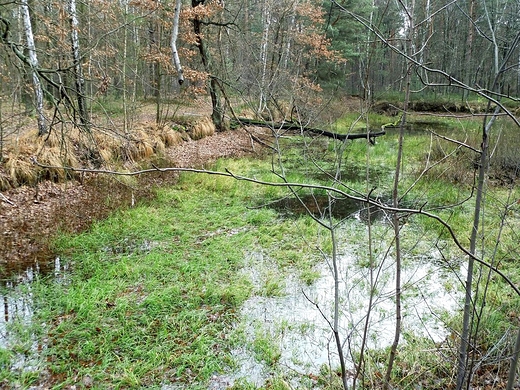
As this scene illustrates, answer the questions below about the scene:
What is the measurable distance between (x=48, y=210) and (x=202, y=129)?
6.94 metres

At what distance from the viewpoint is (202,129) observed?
12.2 meters

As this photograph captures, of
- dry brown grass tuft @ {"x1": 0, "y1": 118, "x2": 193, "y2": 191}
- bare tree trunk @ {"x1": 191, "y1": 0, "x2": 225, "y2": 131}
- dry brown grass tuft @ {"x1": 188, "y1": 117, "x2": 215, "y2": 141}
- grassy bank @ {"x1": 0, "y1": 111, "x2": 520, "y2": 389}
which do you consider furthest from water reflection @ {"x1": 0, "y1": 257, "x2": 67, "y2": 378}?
dry brown grass tuft @ {"x1": 188, "y1": 117, "x2": 215, "y2": 141}

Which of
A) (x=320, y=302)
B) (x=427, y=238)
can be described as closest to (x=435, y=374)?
(x=320, y=302)

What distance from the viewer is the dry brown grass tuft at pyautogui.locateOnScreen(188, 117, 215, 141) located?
39.2ft

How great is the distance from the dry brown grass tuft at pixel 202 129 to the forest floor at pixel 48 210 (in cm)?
346

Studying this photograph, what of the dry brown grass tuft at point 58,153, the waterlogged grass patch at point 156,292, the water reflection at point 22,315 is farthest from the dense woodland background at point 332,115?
the water reflection at point 22,315

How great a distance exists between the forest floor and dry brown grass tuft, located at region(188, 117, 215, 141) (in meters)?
3.46

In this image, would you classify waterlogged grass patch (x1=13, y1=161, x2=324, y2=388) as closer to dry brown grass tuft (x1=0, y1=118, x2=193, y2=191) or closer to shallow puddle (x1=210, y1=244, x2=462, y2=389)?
shallow puddle (x1=210, y1=244, x2=462, y2=389)

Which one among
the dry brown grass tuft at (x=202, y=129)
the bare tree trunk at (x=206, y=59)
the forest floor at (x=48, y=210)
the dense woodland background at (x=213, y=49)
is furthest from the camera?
the dry brown grass tuft at (x=202, y=129)

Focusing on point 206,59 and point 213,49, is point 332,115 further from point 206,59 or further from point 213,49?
point 213,49

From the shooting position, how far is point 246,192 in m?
7.58

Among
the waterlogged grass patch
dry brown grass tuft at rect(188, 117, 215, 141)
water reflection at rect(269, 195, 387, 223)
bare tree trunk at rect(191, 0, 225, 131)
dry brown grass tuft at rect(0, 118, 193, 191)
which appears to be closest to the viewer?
the waterlogged grass patch

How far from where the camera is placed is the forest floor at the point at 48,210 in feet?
14.9

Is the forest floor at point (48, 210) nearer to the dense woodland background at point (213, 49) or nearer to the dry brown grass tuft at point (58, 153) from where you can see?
the dry brown grass tuft at point (58, 153)
